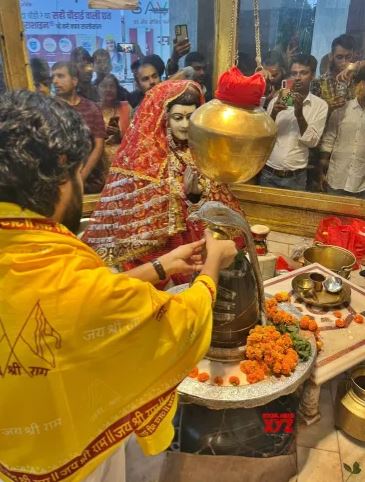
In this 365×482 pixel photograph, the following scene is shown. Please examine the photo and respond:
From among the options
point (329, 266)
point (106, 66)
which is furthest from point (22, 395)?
point (106, 66)

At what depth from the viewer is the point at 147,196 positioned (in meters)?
2.55

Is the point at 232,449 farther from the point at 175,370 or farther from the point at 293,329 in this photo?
the point at 175,370

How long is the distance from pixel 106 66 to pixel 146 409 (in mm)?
3267

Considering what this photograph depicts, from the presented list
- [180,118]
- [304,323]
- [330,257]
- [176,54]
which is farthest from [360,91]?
[304,323]

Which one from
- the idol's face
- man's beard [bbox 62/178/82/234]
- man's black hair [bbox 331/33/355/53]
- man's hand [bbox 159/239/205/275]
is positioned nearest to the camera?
man's beard [bbox 62/178/82/234]

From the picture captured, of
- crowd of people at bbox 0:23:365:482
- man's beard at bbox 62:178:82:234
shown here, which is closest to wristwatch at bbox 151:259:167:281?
crowd of people at bbox 0:23:365:482

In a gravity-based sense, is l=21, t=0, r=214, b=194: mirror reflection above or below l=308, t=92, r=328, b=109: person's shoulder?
above

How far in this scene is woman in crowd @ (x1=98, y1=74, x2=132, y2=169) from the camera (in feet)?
12.4

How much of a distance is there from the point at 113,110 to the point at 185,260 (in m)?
2.66

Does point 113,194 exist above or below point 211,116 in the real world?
below

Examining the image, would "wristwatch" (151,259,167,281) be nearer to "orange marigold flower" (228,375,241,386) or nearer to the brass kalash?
the brass kalash

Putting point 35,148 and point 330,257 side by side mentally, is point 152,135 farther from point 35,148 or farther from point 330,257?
point 35,148

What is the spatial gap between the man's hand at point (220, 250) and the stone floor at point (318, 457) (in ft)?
3.46

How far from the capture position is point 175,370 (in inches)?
48.9
